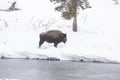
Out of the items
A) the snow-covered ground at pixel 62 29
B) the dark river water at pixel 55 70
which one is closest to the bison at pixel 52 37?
the snow-covered ground at pixel 62 29

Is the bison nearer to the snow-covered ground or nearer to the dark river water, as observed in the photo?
the snow-covered ground

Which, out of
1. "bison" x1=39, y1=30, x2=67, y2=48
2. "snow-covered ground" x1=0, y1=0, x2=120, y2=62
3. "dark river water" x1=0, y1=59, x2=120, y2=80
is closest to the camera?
"dark river water" x1=0, y1=59, x2=120, y2=80

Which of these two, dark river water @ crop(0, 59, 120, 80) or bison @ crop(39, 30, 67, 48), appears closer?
dark river water @ crop(0, 59, 120, 80)

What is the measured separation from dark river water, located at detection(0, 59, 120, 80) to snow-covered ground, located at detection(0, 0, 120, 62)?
5.75 feet

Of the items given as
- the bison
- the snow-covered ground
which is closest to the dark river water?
the snow-covered ground

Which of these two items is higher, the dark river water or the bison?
the bison

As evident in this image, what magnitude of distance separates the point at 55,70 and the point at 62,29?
510 inches

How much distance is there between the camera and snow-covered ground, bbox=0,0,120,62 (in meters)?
30.5

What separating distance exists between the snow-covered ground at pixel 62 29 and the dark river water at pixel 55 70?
175 centimetres

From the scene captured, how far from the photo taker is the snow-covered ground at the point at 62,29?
1202 inches

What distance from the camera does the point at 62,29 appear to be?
3822 cm

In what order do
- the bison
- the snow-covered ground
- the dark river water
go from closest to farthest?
the dark river water, the snow-covered ground, the bison

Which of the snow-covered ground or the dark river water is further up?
the snow-covered ground

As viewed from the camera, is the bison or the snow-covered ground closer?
the snow-covered ground
